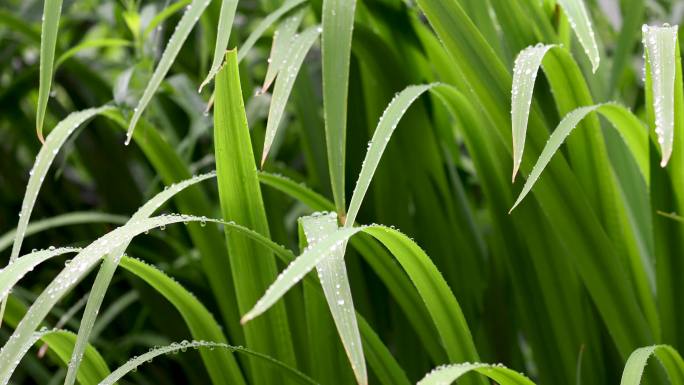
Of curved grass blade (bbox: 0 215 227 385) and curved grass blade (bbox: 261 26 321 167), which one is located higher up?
curved grass blade (bbox: 261 26 321 167)

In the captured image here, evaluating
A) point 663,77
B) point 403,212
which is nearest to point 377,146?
point 663,77

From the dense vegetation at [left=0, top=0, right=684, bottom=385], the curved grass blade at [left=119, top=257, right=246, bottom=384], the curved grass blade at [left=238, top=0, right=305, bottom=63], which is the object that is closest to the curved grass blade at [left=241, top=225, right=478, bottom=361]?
the dense vegetation at [left=0, top=0, right=684, bottom=385]

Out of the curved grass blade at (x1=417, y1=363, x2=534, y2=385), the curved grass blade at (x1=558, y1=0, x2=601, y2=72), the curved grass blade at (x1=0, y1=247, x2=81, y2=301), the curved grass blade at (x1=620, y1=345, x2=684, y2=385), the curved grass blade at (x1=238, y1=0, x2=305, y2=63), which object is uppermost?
the curved grass blade at (x1=238, y1=0, x2=305, y2=63)

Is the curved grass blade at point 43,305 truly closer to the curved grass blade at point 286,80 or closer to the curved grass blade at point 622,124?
the curved grass blade at point 286,80

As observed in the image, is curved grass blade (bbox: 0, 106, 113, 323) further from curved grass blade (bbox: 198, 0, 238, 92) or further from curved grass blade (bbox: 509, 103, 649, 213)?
curved grass blade (bbox: 509, 103, 649, 213)

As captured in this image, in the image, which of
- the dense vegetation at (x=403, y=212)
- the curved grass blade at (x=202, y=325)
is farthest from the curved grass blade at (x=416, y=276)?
the curved grass blade at (x=202, y=325)

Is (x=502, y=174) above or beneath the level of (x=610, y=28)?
beneath

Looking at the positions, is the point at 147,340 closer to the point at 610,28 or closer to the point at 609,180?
the point at 609,180

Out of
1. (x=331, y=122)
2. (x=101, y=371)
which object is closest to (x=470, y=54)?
(x=331, y=122)
